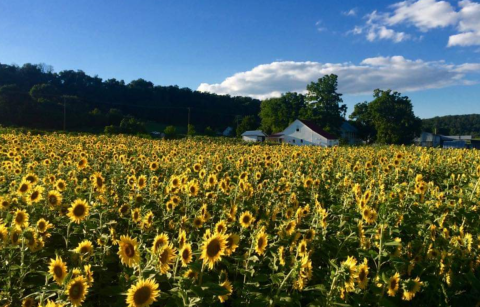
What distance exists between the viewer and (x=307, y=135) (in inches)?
2325

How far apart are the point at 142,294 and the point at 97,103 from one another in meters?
83.9

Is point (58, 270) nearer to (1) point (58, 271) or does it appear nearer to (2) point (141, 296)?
(1) point (58, 271)

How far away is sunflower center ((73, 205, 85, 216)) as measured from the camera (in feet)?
9.28

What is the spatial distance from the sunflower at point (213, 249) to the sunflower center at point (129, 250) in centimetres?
41

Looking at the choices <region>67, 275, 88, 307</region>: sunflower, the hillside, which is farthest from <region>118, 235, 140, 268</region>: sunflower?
the hillside

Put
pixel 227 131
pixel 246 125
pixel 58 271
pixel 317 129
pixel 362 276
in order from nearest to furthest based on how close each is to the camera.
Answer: pixel 58 271
pixel 362 276
pixel 317 129
pixel 246 125
pixel 227 131

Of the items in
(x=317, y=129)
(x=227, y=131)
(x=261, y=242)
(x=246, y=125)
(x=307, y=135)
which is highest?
(x=246, y=125)

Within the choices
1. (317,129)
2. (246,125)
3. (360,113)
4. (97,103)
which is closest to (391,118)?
(360,113)

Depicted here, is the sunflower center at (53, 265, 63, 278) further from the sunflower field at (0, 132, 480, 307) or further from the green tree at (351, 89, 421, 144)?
the green tree at (351, 89, 421, 144)

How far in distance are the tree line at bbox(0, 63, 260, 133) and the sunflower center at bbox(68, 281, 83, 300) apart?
31126 millimetres

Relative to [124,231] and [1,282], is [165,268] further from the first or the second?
[124,231]

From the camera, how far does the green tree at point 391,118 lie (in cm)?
6244

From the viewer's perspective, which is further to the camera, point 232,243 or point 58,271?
point 232,243

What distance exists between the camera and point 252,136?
7562cm
